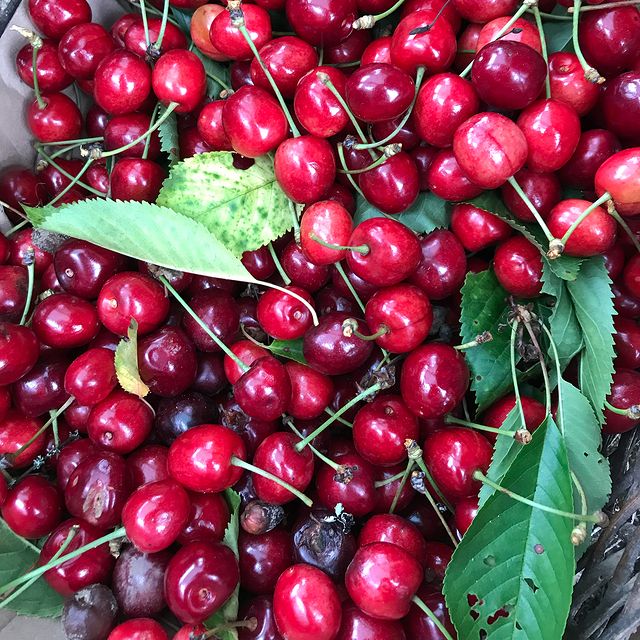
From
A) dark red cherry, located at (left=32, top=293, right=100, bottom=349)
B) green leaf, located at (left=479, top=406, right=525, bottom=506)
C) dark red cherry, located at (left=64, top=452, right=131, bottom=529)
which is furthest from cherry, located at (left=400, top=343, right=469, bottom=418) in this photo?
dark red cherry, located at (left=32, top=293, right=100, bottom=349)

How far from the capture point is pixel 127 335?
122cm

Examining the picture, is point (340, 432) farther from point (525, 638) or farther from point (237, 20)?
point (237, 20)

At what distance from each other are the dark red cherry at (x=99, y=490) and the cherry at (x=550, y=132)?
95 cm

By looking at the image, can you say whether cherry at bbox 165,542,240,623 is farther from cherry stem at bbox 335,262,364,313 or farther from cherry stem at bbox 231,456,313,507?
cherry stem at bbox 335,262,364,313

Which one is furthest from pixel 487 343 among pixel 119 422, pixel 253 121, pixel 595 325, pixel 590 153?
pixel 119 422

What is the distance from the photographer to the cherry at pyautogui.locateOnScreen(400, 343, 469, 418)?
110 cm

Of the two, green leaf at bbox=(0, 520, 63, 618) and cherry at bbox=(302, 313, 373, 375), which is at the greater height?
cherry at bbox=(302, 313, 373, 375)

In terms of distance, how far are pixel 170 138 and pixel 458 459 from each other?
92cm

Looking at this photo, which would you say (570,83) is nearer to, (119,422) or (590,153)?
(590,153)

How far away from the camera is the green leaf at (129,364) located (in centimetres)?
117

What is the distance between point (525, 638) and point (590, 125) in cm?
95

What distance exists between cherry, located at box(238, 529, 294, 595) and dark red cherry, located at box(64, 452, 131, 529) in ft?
0.79

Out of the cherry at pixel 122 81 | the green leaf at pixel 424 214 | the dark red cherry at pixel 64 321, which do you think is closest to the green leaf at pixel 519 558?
the green leaf at pixel 424 214

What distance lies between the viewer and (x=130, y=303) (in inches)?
47.6
